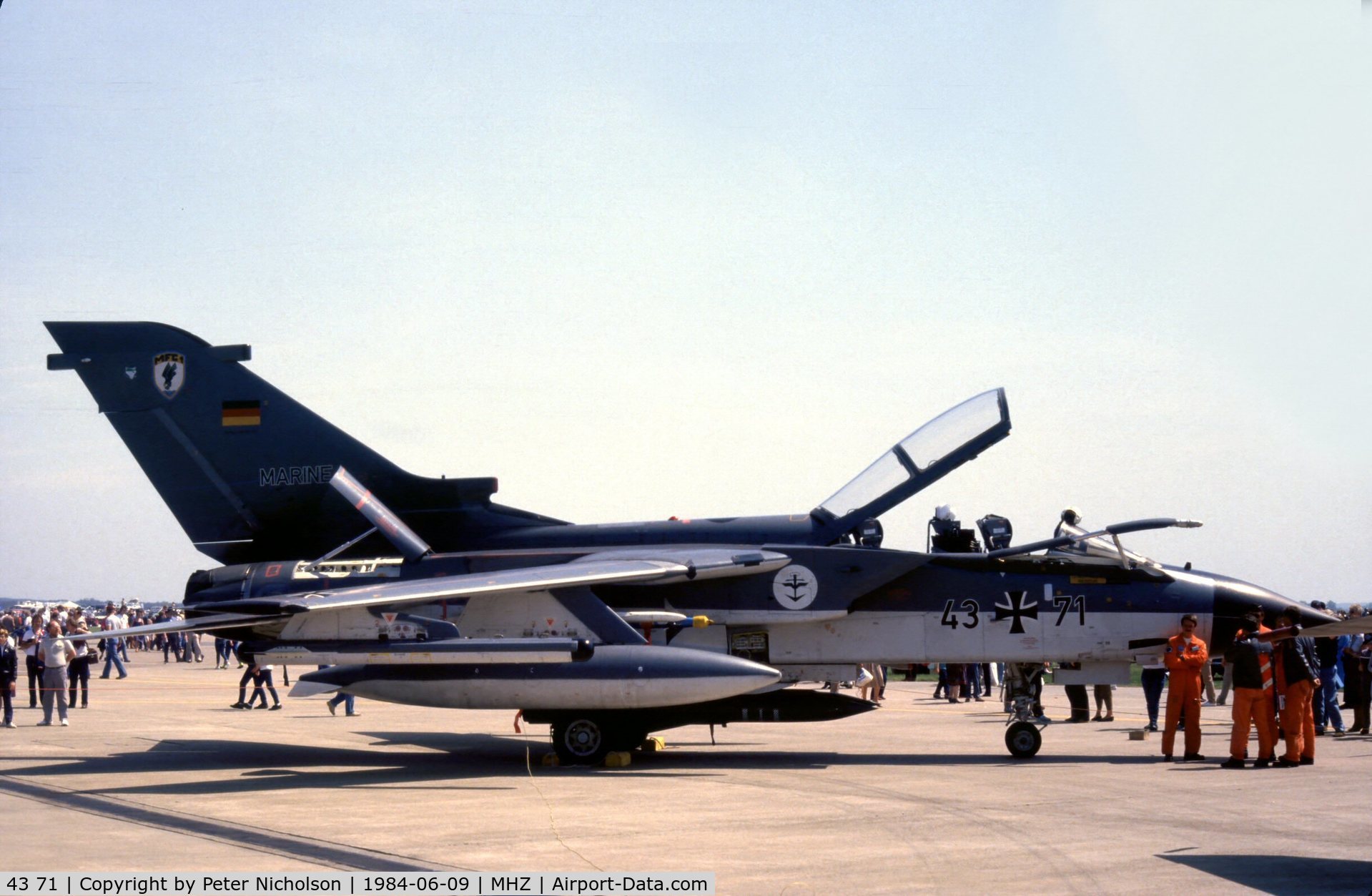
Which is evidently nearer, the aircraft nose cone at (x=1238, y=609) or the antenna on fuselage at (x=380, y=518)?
the aircraft nose cone at (x=1238, y=609)

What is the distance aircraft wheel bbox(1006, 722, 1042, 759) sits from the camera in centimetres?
1466

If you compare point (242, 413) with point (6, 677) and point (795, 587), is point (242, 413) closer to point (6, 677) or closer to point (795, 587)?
point (6, 677)

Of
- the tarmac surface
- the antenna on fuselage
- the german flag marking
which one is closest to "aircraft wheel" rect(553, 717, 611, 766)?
the tarmac surface

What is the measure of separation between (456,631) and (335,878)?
253 inches

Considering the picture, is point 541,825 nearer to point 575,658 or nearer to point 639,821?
point 639,821

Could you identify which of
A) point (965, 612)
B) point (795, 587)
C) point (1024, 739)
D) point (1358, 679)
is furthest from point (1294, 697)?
point (1358, 679)

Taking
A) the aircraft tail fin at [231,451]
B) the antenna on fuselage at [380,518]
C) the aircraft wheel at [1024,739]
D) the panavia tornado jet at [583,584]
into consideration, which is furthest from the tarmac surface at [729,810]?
the aircraft tail fin at [231,451]

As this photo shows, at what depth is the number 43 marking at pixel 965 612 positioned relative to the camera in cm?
1489

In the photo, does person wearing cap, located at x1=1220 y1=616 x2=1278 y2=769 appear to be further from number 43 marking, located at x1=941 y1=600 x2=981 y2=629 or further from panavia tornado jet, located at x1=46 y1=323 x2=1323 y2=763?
number 43 marking, located at x1=941 y1=600 x2=981 y2=629

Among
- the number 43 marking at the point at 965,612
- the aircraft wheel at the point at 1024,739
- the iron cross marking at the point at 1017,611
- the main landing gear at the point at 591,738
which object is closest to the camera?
the main landing gear at the point at 591,738

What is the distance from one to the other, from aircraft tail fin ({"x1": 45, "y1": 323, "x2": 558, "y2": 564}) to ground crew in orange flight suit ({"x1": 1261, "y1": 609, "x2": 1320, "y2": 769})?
8.24 meters

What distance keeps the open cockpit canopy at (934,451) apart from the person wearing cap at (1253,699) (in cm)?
343

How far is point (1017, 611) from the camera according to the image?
1480 centimetres

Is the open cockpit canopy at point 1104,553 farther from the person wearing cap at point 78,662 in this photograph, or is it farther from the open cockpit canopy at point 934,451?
the person wearing cap at point 78,662
